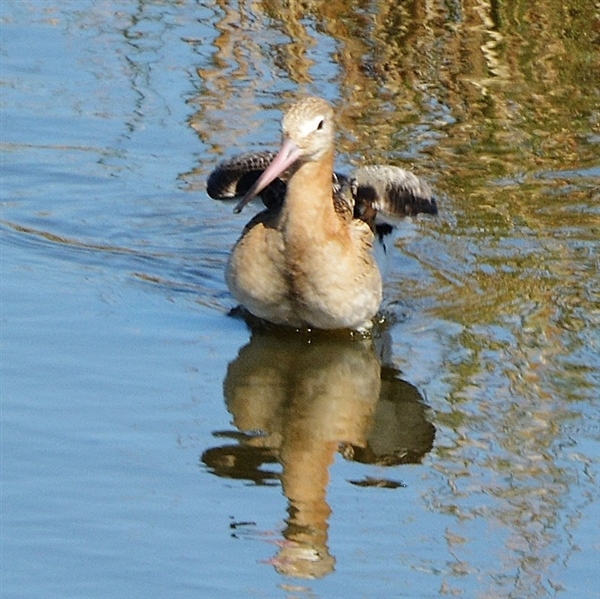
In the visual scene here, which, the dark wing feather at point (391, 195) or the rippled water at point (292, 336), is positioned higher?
the dark wing feather at point (391, 195)

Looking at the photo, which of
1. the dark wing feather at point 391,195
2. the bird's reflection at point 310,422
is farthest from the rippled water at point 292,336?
the dark wing feather at point 391,195

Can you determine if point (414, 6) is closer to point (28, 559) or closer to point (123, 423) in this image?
point (123, 423)

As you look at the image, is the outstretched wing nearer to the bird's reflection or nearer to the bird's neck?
the bird's neck

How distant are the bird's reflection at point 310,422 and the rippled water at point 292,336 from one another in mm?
17

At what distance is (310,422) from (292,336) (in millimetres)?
1156

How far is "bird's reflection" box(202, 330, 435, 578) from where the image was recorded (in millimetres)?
6457

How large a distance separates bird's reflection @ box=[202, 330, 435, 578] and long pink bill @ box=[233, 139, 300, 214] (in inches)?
30.4

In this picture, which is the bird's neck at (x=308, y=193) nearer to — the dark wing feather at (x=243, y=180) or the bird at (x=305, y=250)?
the bird at (x=305, y=250)

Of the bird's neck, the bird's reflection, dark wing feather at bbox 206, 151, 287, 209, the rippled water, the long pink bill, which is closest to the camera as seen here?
the rippled water

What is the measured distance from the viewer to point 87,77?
39.6ft

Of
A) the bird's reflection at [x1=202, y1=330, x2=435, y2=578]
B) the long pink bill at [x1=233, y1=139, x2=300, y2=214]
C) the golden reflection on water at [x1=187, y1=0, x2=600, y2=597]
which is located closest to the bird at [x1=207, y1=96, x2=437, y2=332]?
the long pink bill at [x1=233, y1=139, x2=300, y2=214]

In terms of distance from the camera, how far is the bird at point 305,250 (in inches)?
320

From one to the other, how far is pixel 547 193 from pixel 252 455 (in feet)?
13.1

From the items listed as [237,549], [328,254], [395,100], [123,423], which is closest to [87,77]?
[395,100]
